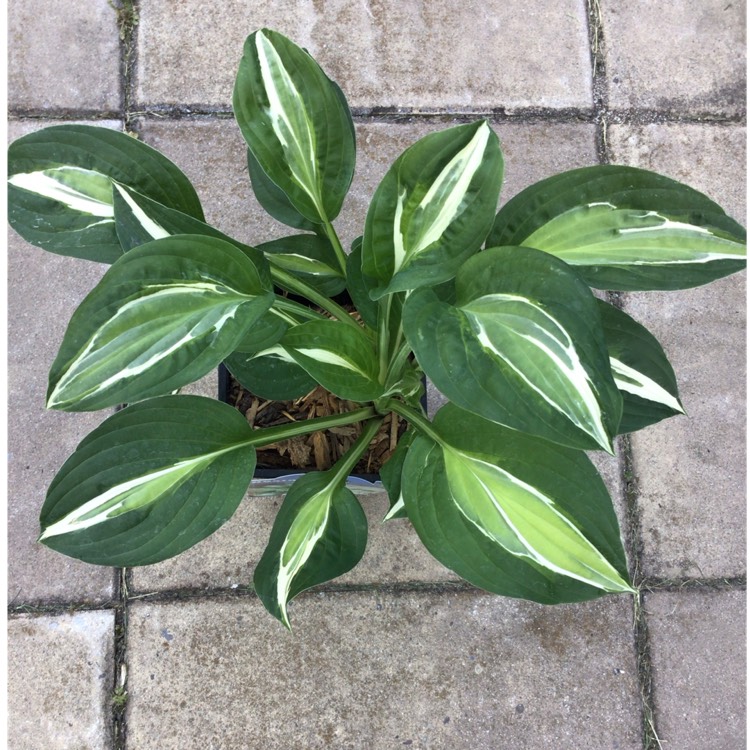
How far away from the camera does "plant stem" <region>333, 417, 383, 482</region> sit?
2.91 ft

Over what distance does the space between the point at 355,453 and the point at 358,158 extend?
27.3 inches

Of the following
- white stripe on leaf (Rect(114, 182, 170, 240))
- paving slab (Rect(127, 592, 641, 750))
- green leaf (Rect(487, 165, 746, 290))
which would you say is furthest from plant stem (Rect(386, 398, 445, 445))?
paving slab (Rect(127, 592, 641, 750))

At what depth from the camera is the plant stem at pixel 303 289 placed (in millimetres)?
830

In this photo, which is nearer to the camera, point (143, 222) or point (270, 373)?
point (143, 222)

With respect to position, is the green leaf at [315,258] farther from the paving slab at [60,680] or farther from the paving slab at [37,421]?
the paving slab at [60,680]

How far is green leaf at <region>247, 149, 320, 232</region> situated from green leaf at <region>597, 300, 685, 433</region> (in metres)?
0.41

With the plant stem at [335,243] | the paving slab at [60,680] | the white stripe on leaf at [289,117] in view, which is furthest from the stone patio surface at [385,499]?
the white stripe on leaf at [289,117]

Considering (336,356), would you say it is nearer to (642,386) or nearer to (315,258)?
(315,258)

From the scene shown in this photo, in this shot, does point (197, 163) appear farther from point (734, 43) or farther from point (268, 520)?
point (734, 43)

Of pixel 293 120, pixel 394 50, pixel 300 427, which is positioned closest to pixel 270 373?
pixel 300 427

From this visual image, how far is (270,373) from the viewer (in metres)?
0.90

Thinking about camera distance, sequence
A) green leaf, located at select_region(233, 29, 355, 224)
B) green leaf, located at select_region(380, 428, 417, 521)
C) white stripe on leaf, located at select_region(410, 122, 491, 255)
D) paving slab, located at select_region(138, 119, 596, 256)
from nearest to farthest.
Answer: white stripe on leaf, located at select_region(410, 122, 491, 255)
green leaf, located at select_region(233, 29, 355, 224)
green leaf, located at select_region(380, 428, 417, 521)
paving slab, located at select_region(138, 119, 596, 256)

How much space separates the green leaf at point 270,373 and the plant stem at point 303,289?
83mm

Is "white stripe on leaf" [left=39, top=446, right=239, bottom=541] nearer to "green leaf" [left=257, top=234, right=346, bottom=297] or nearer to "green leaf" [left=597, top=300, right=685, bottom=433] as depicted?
"green leaf" [left=257, top=234, right=346, bottom=297]
